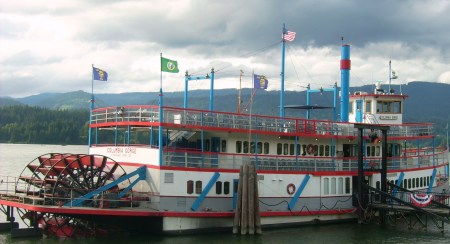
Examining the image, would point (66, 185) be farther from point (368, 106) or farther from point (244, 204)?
point (368, 106)

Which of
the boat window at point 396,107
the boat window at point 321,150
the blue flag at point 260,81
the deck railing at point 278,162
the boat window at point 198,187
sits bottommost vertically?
the boat window at point 198,187

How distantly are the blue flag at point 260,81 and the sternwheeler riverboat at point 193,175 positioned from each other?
252cm

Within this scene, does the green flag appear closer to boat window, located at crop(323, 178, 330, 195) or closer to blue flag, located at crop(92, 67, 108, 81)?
blue flag, located at crop(92, 67, 108, 81)

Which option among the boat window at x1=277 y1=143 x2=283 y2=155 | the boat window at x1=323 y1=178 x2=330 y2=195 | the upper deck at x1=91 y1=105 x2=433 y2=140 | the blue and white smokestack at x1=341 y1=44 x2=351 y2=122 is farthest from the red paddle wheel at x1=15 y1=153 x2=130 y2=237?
the blue and white smokestack at x1=341 y1=44 x2=351 y2=122

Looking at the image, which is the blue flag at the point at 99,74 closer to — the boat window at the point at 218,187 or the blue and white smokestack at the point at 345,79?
the boat window at the point at 218,187

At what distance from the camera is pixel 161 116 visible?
25.8m

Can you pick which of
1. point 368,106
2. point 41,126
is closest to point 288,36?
point 368,106

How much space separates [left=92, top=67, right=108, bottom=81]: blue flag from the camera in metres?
29.5

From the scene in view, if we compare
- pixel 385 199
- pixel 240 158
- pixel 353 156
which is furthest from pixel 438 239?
pixel 240 158

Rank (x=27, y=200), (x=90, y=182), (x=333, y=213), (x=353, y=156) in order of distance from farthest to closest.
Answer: (x=353, y=156) < (x=333, y=213) < (x=90, y=182) < (x=27, y=200)

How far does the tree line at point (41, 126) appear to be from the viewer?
149 metres

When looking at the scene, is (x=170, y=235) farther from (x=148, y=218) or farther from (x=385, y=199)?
(x=385, y=199)

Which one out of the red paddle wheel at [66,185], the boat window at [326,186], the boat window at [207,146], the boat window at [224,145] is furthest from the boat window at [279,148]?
the red paddle wheel at [66,185]

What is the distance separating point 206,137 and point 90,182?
5.99 m
